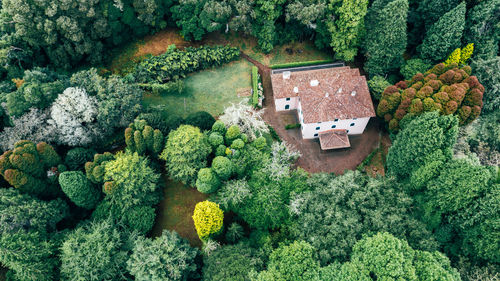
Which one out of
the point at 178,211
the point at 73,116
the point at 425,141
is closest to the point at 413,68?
the point at 425,141

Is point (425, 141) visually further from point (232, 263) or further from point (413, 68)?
point (232, 263)

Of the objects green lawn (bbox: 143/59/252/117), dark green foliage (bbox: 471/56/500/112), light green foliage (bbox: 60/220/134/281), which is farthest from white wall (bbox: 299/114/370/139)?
light green foliage (bbox: 60/220/134/281)

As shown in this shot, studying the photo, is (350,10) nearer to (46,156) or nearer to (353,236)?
(353,236)

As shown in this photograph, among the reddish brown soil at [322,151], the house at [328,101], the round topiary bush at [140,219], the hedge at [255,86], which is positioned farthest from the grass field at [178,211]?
the house at [328,101]

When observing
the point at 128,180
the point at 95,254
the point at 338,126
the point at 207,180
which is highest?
the point at 128,180

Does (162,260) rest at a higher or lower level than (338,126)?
Answer: lower

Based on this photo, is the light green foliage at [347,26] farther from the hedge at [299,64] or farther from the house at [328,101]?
the house at [328,101]
